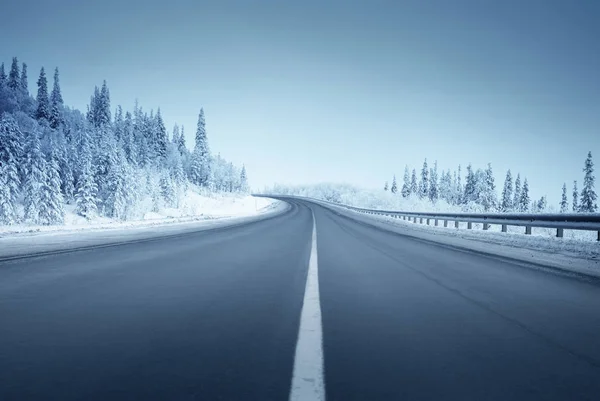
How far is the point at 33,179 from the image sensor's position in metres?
32.2

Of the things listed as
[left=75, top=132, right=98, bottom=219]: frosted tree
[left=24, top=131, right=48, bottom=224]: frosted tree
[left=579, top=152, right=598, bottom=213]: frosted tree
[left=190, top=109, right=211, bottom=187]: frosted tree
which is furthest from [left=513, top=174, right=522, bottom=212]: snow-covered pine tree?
[left=24, top=131, right=48, bottom=224]: frosted tree

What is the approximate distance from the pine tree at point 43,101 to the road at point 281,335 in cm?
8658

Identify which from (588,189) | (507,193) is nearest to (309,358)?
(588,189)

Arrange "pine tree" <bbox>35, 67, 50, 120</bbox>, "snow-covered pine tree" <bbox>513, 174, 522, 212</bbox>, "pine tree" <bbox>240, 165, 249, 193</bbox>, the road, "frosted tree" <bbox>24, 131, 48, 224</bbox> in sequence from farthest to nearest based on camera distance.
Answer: "pine tree" <bbox>240, 165, 249, 193</bbox>, "snow-covered pine tree" <bbox>513, 174, 522, 212</bbox>, "pine tree" <bbox>35, 67, 50, 120</bbox>, "frosted tree" <bbox>24, 131, 48, 224</bbox>, the road

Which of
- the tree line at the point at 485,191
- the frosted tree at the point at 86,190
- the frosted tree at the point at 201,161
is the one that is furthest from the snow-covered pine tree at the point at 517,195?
the frosted tree at the point at 86,190

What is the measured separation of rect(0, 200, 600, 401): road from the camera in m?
2.39

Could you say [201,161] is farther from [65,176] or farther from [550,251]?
[550,251]

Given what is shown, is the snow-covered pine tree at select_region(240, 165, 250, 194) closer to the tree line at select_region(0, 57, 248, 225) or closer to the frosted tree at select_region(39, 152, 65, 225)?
the tree line at select_region(0, 57, 248, 225)

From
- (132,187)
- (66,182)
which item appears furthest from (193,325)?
(66,182)

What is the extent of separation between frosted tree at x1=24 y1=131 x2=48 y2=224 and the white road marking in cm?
3474

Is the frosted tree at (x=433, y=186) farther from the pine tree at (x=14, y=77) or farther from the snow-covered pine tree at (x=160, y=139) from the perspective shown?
the pine tree at (x=14, y=77)

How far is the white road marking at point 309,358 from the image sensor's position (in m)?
2.27

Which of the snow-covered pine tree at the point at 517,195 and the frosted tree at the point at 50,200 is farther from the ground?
the snow-covered pine tree at the point at 517,195

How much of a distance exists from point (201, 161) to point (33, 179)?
60768 millimetres
